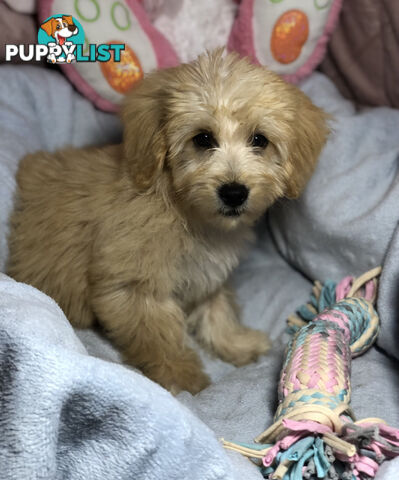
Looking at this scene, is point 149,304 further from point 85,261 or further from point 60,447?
point 60,447

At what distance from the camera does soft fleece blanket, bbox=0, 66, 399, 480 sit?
52.1 inches

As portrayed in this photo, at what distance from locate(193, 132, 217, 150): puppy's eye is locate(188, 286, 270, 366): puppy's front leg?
2.27ft

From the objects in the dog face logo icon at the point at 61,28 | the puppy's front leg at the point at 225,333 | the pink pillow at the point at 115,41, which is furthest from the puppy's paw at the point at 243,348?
the dog face logo icon at the point at 61,28

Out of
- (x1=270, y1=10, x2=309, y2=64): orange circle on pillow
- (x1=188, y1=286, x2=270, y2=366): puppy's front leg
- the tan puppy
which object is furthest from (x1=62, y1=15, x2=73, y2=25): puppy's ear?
(x1=188, y1=286, x2=270, y2=366): puppy's front leg

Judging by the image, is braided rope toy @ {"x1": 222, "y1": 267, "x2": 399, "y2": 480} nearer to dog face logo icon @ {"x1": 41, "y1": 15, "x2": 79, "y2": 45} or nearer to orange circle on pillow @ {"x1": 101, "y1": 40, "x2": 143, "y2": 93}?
orange circle on pillow @ {"x1": 101, "y1": 40, "x2": 143, "y2": 93}

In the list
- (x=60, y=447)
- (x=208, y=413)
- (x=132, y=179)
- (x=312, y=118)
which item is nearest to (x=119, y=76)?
(x=132, y=179)

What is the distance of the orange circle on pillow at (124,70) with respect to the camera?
8.29ft

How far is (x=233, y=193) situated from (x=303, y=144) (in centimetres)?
36

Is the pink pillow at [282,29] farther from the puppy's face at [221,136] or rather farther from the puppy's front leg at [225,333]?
the puppy's front leg at [225,333]

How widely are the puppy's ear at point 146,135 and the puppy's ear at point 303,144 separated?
43 centimetres

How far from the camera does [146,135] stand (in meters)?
1.99

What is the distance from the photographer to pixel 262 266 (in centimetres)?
284

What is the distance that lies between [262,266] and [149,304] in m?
0.85

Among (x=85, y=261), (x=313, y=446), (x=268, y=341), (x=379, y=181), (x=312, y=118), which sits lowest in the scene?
(x=268, y=341)
